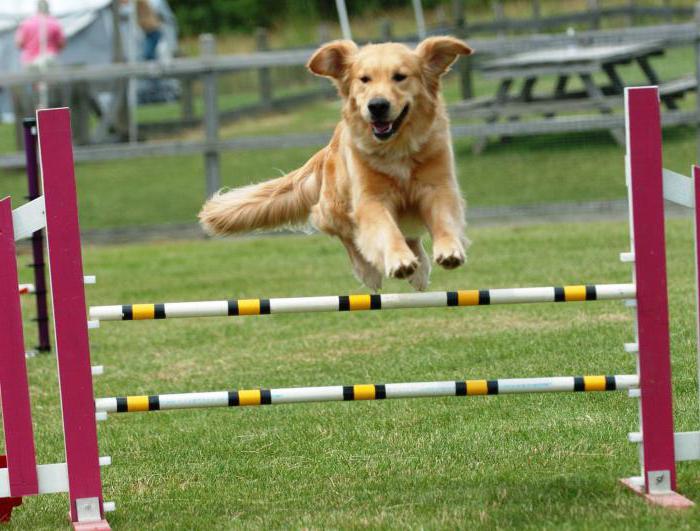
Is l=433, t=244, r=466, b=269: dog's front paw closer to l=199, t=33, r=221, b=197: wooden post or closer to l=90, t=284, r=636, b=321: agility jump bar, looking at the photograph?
l=90, t=284, r=636, b=321: agility jump bar

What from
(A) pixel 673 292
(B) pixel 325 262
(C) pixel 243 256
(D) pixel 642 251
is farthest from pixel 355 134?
(C) pixel 243 256

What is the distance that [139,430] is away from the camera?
505cm

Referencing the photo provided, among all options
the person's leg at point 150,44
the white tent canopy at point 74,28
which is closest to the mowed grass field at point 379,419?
the person's leg at point 150,44

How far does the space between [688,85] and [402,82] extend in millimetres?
8211

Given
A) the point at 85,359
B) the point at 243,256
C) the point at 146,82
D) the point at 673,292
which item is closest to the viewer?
the point at 85,359

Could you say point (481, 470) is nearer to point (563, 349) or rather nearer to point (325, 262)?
point (563, 349)

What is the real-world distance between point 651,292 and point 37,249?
4.08 metres

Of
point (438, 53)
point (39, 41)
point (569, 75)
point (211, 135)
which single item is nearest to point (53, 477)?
point (438, 53)

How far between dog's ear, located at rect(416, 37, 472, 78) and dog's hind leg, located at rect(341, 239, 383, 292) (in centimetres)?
87

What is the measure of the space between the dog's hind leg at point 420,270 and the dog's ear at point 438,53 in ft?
2.44

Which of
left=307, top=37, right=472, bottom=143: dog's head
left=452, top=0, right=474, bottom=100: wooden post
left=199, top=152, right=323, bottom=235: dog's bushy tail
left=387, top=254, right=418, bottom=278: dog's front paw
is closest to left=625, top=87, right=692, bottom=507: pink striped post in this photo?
left=387, top=254, right=418, bottom=278: dog's front paw

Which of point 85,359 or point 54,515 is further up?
point 85,359

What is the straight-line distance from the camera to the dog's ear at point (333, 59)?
465 cm

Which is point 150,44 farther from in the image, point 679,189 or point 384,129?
point 679,189
